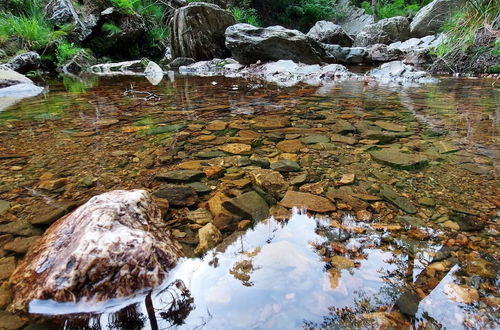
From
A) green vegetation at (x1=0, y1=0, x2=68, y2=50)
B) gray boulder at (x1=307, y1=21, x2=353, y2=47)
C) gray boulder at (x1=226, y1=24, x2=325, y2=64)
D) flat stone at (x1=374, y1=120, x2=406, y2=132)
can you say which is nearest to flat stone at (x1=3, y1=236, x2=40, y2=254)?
flat stone at (x1=374, y1=120, x2=406, y2=132)

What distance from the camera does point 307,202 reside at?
1.65 metres

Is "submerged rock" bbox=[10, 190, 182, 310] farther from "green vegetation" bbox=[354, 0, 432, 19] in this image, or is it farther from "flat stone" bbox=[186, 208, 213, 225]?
"green vegetation" bbox=[354, 0, 432, 19]

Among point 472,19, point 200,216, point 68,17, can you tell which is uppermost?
point 68,17

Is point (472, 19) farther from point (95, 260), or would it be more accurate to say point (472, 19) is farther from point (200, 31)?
point (200, 31)

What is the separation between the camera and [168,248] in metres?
1.16

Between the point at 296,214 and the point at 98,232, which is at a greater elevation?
the point at 98,232

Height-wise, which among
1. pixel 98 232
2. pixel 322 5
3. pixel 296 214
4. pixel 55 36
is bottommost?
pixel 296 214

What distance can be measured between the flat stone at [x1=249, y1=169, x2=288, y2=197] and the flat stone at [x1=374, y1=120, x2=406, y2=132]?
1456 mm

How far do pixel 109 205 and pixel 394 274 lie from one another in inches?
44.6

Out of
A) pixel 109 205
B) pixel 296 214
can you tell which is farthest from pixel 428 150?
pixel 109 205

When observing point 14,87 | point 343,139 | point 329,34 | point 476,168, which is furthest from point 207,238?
point 329,34

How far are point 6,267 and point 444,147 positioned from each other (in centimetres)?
277

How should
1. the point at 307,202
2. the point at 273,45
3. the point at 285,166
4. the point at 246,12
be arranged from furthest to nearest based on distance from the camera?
the point at 246,12
the point at 273,45
the point at 285,166
the point at 307,202

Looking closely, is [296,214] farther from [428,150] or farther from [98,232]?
[428,150]
